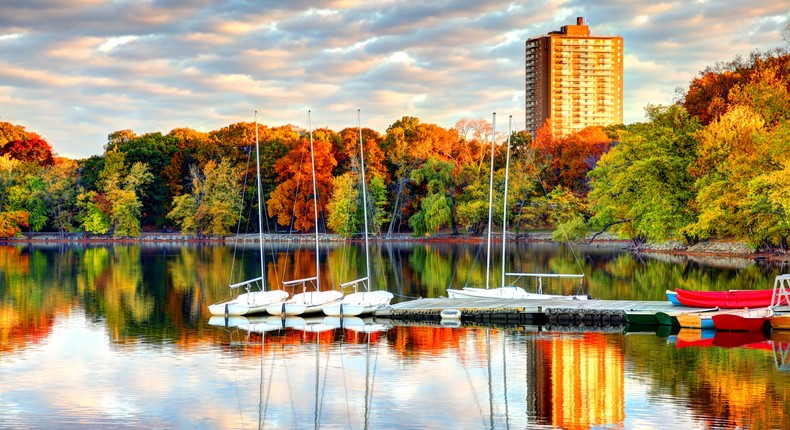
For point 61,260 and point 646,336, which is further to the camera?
point 61,260

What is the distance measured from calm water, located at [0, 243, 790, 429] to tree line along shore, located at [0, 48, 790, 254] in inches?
1129

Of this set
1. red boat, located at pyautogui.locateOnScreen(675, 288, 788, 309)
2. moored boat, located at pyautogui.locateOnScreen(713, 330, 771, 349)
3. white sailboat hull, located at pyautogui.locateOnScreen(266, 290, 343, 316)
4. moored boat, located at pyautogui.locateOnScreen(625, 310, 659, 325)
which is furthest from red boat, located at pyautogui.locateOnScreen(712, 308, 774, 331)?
white sailboat hull, located at pyautogui.locateOnScreen(266, 290, 343, 316)

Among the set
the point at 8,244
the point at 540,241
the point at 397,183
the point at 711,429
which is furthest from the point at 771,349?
the point at 8,244

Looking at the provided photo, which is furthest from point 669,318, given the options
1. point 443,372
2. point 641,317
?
point 443,372

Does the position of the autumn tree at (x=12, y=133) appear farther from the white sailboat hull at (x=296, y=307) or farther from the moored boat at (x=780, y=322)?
the moored boat at (x=780, y=322)

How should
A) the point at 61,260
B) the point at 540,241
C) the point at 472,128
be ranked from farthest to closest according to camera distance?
the point at 472,128 → the point at 540,241 → the point at 61,260

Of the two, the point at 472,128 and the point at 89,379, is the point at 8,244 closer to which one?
the point at 472,128

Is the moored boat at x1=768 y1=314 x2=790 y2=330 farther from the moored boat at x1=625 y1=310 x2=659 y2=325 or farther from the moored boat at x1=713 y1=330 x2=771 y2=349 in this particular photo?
the moored boat at x1=625 y1=310 x2=659 y2=325

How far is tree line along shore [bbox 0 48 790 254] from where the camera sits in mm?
76938

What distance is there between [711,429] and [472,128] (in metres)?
105

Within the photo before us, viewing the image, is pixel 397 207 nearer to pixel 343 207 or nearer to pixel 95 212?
pixel 343 207

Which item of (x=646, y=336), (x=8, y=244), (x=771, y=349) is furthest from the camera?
(x=8, y=244)

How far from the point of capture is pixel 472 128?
123875mm

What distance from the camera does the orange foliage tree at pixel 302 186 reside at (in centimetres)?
11388
